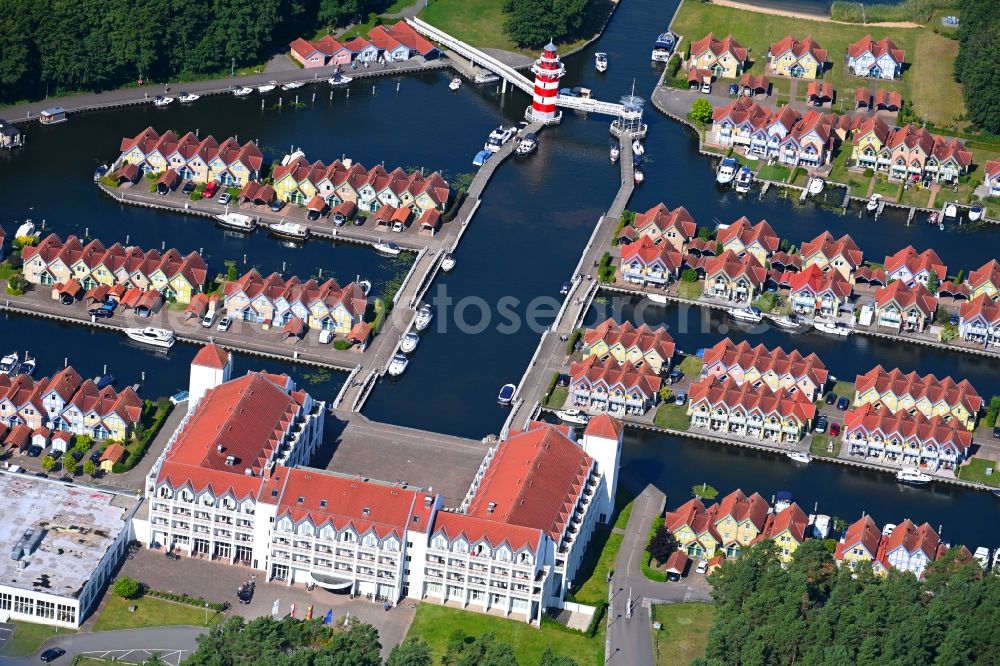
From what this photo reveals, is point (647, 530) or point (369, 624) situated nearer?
point (369, 624)

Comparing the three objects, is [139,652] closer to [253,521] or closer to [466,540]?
[253,521]

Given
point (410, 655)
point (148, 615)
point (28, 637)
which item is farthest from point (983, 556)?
point (28, 637)

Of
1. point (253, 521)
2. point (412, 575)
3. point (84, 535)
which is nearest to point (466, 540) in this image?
point (412, 575)

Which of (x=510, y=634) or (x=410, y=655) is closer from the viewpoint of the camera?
(x=410, y=655)

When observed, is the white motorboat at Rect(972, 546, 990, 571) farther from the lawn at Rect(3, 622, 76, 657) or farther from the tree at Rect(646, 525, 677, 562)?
the lawn at Rect(3, 622, 76, 657)


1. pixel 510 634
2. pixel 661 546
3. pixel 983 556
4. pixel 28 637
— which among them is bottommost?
pixel 983 556

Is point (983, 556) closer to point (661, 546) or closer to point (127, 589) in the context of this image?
point (661, 546)
